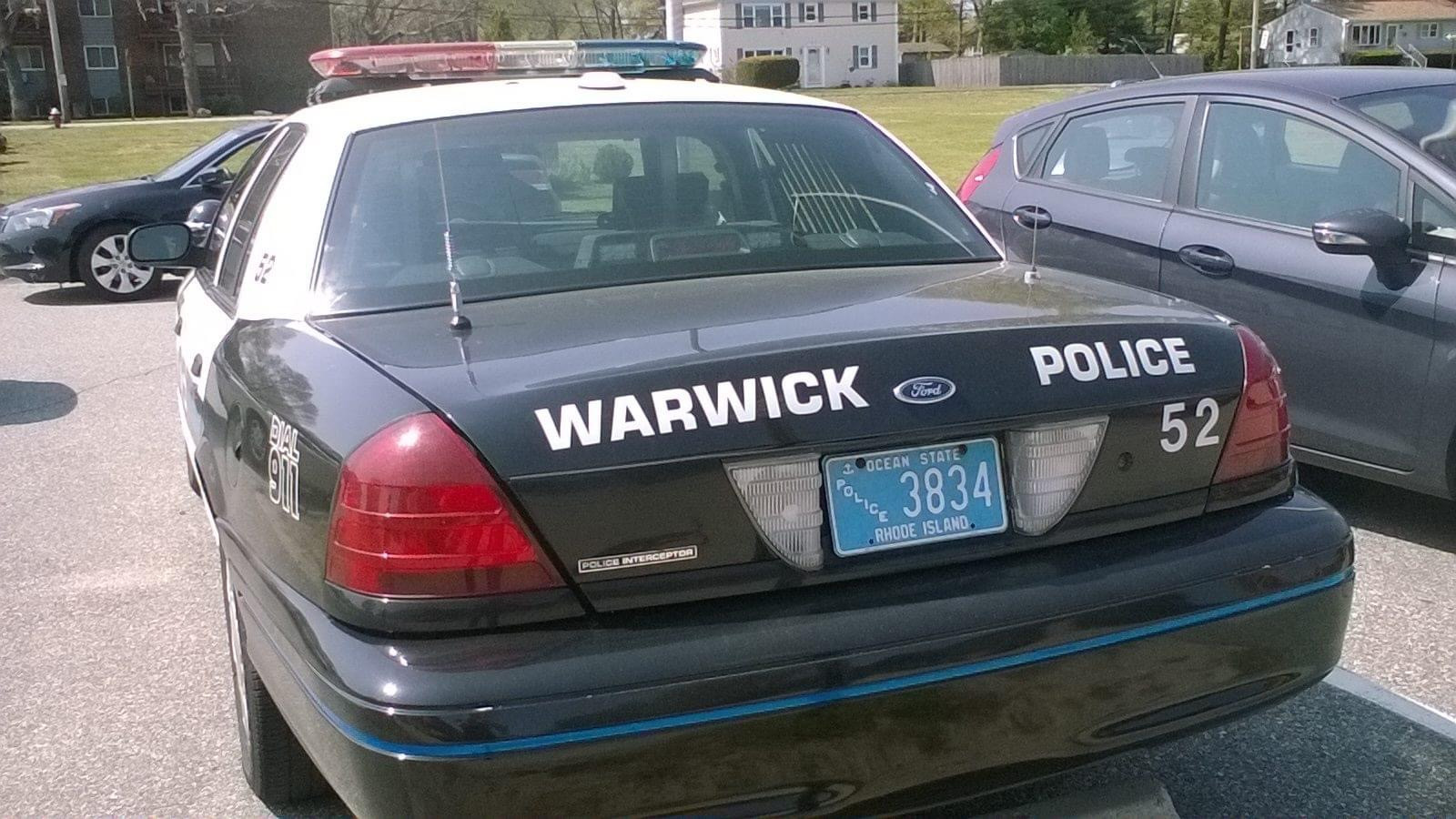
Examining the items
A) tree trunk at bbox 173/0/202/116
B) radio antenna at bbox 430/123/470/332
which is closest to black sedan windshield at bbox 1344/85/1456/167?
radio antenna at bbox 430/123/470/332

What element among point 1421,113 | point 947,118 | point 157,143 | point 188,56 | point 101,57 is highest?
point 101,57

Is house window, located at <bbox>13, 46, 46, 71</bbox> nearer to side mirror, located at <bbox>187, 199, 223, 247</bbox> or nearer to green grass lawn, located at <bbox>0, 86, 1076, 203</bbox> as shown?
green grass lawn, located at <bbox>0, 86, 1076, 203</bbox>

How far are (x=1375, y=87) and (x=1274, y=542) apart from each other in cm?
342

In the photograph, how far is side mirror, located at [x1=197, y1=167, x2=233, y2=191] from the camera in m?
12.0

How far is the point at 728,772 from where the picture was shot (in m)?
2.33

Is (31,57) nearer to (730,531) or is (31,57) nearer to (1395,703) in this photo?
(1395,703)

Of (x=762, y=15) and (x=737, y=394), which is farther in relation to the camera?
(x=762, y=15)

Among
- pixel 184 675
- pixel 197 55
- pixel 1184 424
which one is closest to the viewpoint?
pixel 1184 424

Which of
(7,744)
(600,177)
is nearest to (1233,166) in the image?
(600,177)

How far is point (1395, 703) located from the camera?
12.4ft

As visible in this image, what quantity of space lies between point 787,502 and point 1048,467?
52 cm

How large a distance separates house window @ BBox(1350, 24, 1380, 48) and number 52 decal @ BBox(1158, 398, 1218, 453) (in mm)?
96140

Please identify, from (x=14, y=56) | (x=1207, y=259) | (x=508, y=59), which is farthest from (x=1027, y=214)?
(x=14, y=56)

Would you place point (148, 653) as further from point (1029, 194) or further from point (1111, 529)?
point (1029, 194)
